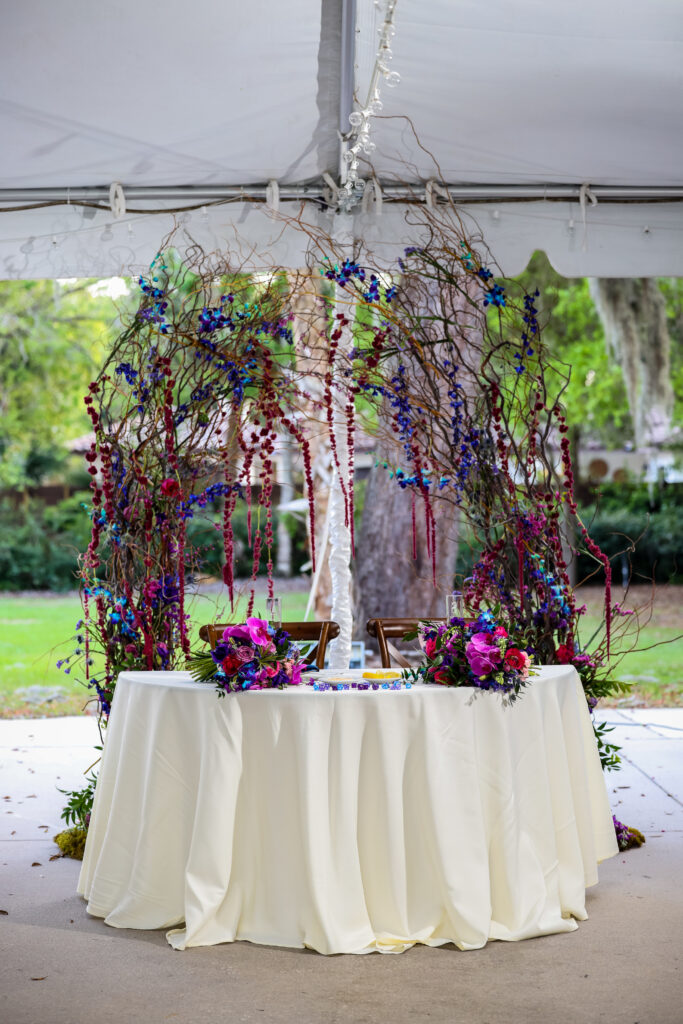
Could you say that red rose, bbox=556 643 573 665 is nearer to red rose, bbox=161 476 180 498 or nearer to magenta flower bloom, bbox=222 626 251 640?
magenta flower bloom, bbox=222 626 251 640

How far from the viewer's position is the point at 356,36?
407cm

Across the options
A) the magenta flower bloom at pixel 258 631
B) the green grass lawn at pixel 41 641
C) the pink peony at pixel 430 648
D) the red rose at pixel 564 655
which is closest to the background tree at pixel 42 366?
the green grass lawn at pixel 41 641

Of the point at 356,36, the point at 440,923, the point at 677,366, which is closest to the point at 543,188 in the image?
the point at 356,36

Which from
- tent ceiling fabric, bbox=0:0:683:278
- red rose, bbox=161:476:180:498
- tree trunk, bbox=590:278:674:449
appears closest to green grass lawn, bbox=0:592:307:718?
tree trunk, bbox=590:278:674:449

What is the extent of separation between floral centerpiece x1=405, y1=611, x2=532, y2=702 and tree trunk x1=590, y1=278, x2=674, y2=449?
6.70 metres

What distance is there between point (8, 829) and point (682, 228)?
430 centimetres

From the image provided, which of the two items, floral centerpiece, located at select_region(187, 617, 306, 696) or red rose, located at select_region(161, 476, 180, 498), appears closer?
floral centerpiece, located at select_region(187, 617, 306, 696)

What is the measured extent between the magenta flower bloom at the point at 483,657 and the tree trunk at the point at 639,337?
6.86 meters

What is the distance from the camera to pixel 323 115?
15.3 feet

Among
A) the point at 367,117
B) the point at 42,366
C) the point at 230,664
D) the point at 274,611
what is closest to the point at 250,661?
the point at 230,664

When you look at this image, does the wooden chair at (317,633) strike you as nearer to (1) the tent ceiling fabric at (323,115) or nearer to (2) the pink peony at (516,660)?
(2) the pink peony at (516,660)

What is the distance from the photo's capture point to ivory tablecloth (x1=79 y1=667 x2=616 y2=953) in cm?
319

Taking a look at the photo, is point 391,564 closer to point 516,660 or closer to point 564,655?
point 564,655

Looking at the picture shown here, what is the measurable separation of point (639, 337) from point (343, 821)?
7.59 m
